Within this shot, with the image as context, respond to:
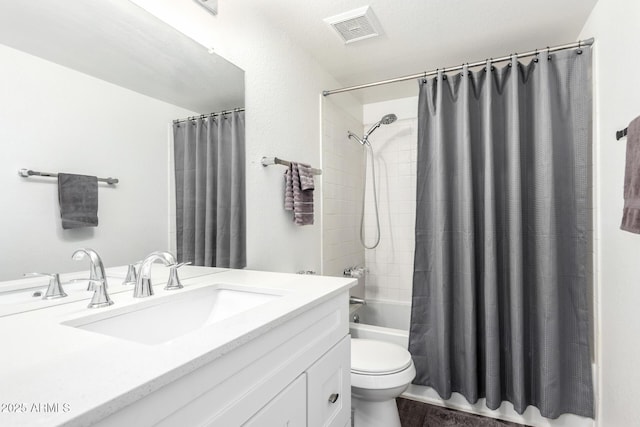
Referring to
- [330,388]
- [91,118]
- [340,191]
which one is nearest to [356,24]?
[340,191]

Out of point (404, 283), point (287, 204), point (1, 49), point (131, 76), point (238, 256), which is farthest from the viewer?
point (404, 283)

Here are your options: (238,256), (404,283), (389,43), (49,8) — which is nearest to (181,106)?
(49,8)

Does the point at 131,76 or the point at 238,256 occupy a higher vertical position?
the point at 131,76

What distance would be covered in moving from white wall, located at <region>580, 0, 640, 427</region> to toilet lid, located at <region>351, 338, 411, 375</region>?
88 centimetres

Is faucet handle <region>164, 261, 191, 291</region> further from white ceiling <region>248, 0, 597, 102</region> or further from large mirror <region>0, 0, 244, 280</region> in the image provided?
white ceiling <region>248, 0, 597, 102</region>

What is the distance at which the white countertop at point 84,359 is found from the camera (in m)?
0.42

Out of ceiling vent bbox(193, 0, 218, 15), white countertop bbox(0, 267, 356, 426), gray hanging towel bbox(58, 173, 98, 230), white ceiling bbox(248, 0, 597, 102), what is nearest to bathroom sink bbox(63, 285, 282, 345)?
white countertop bbox(0, 267, 356, 426)

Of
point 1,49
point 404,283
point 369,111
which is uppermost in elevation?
point 369,111

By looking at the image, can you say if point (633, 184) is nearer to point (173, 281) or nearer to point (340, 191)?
point (173, 281)

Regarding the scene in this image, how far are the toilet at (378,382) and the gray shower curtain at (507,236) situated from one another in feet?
1.35

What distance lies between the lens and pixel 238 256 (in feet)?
4.87

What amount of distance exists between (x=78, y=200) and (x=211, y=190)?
513mm

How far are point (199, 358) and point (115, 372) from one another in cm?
12

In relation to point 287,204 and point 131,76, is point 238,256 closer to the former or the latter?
point 287,204
